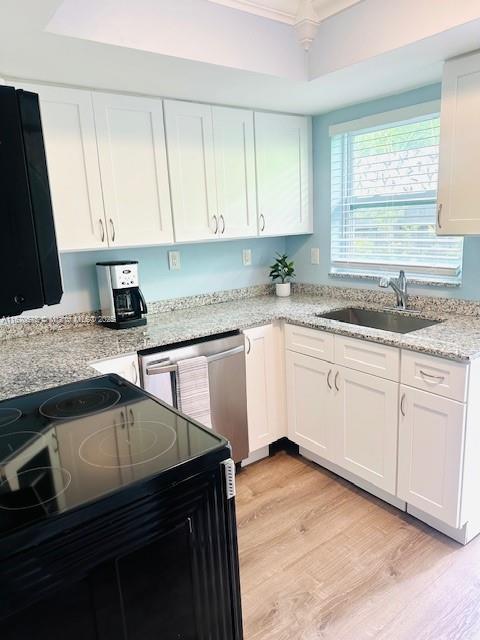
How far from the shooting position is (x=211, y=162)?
266cm

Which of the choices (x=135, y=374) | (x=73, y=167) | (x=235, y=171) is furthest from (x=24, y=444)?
(x=235, y=171)

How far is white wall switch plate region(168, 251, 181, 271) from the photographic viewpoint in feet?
9.39

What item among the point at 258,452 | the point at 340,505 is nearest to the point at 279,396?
the point at 258,452

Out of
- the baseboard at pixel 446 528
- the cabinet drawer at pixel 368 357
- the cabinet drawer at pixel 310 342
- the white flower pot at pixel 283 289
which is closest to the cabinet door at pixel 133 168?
the cabinet drawer at pixel 310 342

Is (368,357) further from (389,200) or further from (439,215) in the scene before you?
(389,200)

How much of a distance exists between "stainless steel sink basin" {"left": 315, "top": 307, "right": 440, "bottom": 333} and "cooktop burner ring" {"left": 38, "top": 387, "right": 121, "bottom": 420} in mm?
1568

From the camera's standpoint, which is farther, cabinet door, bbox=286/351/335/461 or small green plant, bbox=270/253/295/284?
small green plant, bbox=270/253/295/284

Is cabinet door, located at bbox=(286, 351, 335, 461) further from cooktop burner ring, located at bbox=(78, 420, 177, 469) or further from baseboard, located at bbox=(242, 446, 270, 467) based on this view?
cooktop burner ring, located at bbox=(78, 420, 177, 469)

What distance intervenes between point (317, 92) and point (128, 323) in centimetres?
168

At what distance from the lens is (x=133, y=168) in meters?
2.37

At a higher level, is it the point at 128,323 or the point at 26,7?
the point at 26,7

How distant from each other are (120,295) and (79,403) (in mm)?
1197

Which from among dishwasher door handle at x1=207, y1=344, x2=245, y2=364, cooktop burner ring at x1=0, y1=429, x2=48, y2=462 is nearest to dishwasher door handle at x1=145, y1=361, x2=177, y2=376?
dishwasher door handle at x1=207, y1=344, x2=245, y2=364

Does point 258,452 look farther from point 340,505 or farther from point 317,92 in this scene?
point 317,92
